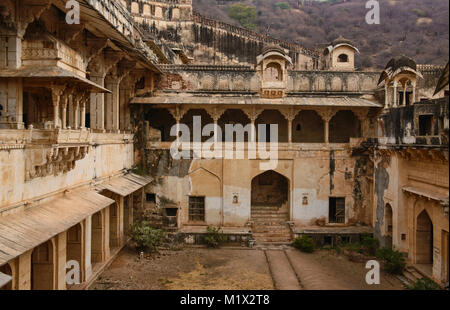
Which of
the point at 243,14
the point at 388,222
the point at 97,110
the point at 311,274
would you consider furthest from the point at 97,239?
the point at 243,14

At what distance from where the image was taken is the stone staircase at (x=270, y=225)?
18891 millimetres

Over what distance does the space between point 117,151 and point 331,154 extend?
33.2 ft

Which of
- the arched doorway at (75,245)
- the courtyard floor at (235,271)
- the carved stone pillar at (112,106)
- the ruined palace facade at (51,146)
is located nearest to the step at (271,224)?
the courtyard floor at (235,271)

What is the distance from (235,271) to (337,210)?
23.7ft

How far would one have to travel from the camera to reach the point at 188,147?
19219 millimetres

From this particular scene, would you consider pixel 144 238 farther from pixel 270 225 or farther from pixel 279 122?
pixel 279 122

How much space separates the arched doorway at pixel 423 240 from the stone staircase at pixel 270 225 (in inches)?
232

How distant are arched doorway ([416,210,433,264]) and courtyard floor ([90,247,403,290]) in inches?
55.8

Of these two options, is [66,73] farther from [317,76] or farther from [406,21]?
[406,21]

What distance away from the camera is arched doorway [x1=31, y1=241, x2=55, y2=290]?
10.5 m

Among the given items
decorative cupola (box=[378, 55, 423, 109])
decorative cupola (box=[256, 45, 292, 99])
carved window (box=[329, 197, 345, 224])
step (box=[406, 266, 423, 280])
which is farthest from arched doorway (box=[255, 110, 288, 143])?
step (box=[406, 266, 423, 280])

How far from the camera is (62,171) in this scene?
1100 cm

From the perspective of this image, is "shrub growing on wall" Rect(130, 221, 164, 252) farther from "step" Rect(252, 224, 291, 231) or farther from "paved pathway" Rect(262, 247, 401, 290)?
"step" Rect(252, 224, 291, 231)

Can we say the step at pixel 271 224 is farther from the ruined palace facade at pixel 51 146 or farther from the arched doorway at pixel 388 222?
the ruined palace facade at pixel 51 146
